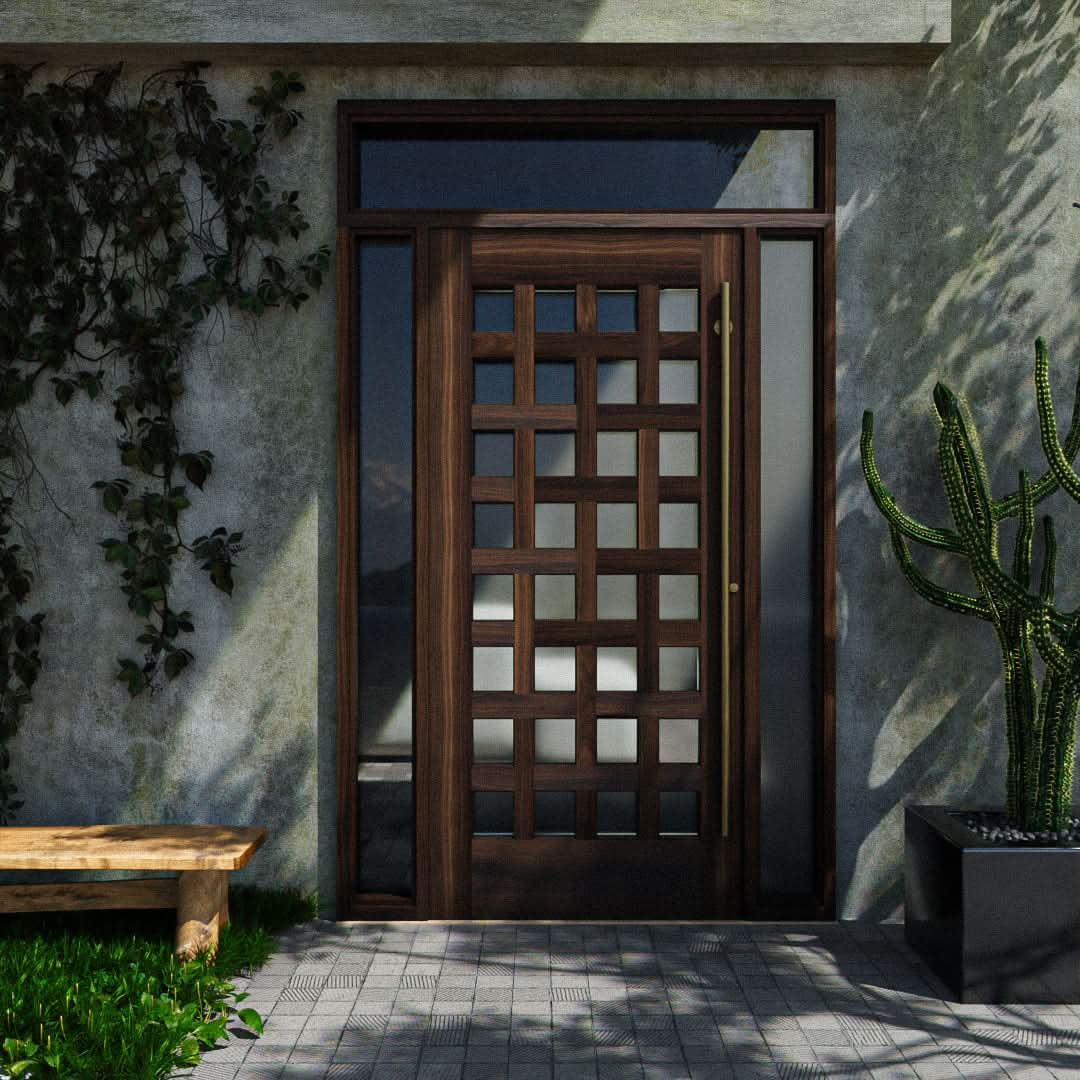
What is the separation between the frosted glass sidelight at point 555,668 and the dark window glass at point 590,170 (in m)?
1.57

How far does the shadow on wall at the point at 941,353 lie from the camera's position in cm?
398

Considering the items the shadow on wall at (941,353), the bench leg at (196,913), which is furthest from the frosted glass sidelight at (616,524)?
the bench leg at (196,913)

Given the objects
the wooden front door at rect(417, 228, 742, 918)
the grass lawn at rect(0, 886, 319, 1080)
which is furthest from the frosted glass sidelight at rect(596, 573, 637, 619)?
the grass lawn at rect(0, 886, 319, 1080)

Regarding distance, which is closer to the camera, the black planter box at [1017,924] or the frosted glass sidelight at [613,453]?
the black planter box at [1017,924]

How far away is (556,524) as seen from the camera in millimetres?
4051

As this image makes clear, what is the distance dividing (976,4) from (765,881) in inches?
124

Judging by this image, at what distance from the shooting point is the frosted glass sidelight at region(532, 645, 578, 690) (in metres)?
4.05

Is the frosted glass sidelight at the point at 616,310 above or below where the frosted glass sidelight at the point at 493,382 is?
above

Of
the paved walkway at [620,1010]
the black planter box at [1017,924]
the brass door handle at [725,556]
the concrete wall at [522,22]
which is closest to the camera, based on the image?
the paved walkway at [620,1010]

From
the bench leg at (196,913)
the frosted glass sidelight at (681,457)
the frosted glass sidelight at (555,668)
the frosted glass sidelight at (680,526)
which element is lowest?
the bench leg at (196,913)

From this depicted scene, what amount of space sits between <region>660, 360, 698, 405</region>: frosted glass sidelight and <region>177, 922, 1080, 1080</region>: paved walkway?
184 centimetres

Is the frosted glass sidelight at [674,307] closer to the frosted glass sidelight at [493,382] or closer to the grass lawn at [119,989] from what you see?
the frosted glass sidelight at [493,382]

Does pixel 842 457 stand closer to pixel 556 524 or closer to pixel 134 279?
pixel 556 524

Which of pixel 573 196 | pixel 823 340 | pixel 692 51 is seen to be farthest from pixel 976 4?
pixel 573 196
